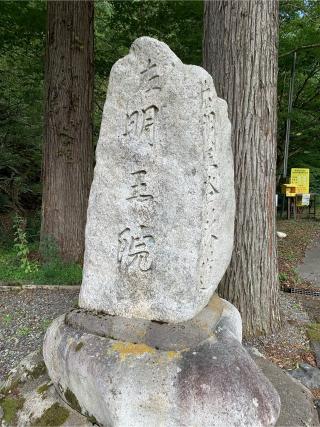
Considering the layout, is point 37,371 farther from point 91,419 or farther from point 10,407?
point 91,419

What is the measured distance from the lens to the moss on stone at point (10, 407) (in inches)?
84.4

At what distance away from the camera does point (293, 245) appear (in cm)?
813

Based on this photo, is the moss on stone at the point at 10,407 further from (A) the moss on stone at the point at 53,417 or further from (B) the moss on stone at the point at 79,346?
(B) the moss on stone at the point at 79,346

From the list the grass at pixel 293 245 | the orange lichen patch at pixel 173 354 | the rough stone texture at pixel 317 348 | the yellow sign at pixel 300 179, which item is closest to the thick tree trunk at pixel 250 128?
the rough stone texture at pixel 317 348

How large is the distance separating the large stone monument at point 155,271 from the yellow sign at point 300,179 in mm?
9825

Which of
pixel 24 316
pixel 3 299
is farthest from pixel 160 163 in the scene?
pixel 3 299

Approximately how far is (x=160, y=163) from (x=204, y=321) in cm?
93

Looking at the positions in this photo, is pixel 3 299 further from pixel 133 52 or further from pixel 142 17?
pixel 142 17

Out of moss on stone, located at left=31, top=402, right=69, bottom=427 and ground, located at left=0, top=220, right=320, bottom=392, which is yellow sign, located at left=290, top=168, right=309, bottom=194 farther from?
moss on stone, located at left=31, top=402, right=69, bottom=427

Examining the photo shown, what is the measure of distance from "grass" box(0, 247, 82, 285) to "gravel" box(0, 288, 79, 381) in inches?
10.1

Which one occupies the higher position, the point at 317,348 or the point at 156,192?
the point at 156,192

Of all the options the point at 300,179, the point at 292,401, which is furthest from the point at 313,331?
the point at 300,179

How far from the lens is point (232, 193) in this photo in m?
2.54

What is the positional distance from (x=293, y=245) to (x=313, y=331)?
14.8 ft
